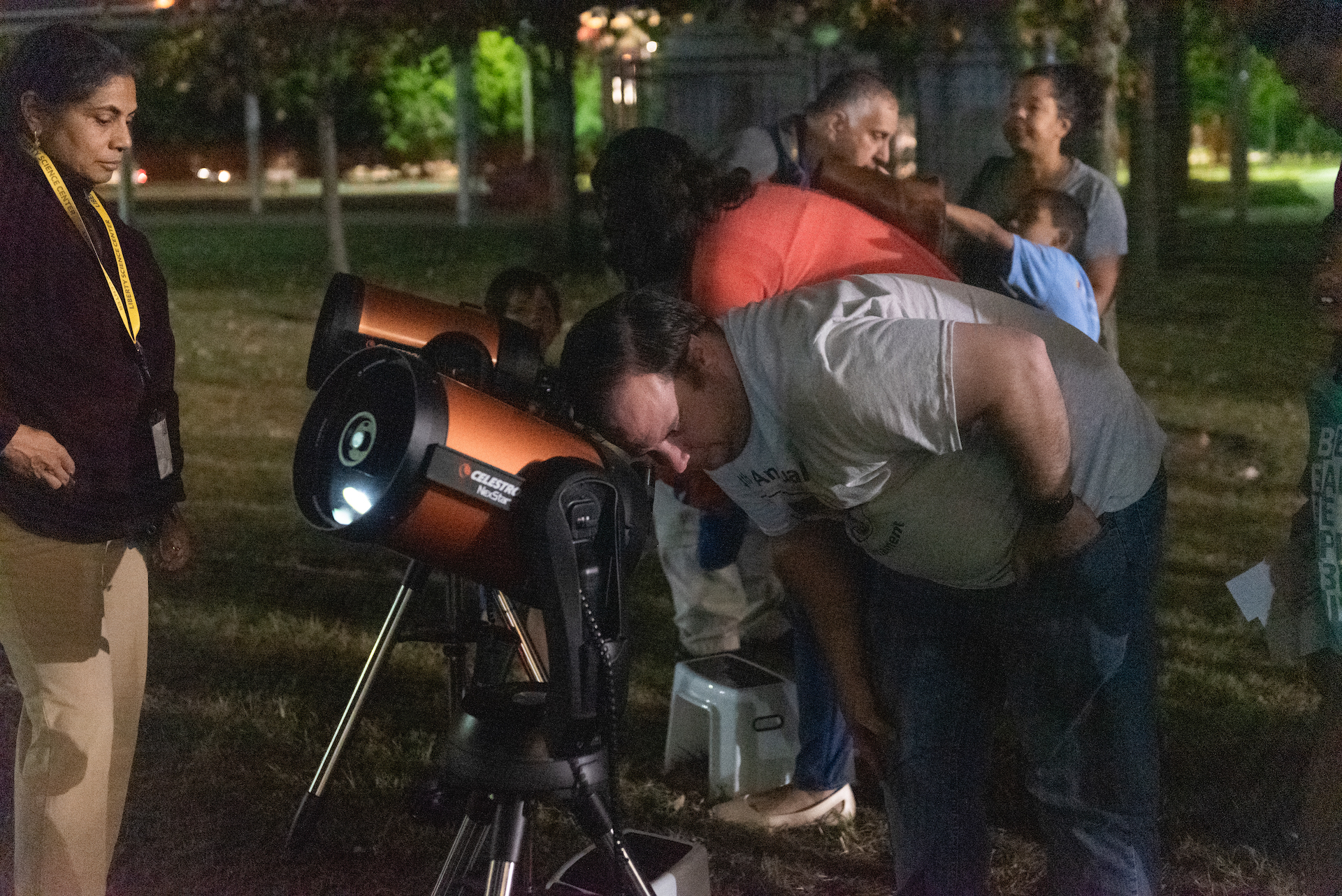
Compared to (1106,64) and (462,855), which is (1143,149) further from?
(462,855)

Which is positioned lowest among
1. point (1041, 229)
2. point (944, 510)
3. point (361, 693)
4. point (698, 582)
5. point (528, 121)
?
point (698, 582)

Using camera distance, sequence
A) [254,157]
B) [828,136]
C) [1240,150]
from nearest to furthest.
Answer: [828,136], [1240,150], [254,157]

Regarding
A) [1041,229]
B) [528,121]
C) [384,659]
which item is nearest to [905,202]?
[1041,229]

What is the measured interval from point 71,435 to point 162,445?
0.59 ft

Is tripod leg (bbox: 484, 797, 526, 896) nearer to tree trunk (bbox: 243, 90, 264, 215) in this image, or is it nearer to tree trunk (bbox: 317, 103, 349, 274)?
tree trunk (bbox: 317, 103, 349, 274)

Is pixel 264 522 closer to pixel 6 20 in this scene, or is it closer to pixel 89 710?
pixel 6 20

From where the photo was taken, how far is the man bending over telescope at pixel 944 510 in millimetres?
1956

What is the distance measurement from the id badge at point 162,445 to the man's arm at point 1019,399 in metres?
1.40

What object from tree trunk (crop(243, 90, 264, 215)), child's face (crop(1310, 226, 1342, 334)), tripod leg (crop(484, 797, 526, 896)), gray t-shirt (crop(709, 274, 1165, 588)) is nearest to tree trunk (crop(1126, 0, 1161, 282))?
child's face (crop(1310, 226, 1342, 334))

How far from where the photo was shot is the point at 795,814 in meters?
3.44

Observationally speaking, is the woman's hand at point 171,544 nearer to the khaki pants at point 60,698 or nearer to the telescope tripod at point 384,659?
the khaki pants at point 60,698

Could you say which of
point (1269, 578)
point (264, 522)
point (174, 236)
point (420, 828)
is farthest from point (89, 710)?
point (174, 236)

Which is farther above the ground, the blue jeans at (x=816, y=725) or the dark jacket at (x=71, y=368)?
the dark jacket at (x=71, y=368)

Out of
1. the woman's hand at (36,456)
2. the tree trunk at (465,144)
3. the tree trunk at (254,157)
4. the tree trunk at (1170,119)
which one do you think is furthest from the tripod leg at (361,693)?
the tree trunk at (254,157)
